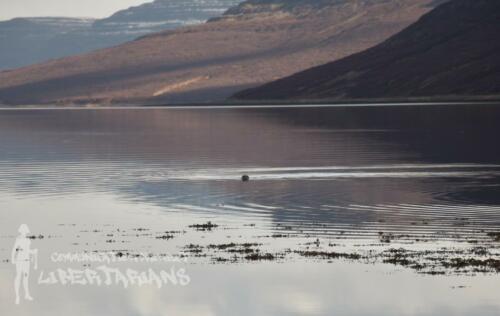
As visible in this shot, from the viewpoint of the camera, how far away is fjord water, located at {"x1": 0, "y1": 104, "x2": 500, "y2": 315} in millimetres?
28500

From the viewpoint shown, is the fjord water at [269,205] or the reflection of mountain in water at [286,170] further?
the reflection of mountain in water at [286,170]

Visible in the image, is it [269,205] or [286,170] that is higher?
[269,205]

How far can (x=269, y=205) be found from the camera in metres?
47.3

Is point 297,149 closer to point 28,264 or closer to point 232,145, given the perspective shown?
point 232,145

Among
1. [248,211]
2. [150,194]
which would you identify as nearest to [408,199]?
[248,211]

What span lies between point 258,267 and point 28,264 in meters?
5.58

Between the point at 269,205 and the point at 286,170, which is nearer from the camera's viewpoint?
the point at 269,205

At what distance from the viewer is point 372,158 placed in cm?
7275

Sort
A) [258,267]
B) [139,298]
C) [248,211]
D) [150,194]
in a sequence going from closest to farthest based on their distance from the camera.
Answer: [139,298] → [258,267] → [248,211] → [150,194]

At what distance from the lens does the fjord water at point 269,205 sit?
93.5 feet

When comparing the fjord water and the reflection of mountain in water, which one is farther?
the reflection of mountain in water

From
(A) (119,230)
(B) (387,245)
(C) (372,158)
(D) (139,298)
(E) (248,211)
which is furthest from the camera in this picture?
(C) (372,158)

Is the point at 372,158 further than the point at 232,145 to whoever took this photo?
No

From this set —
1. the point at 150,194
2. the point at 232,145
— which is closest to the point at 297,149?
the point at 232,145
